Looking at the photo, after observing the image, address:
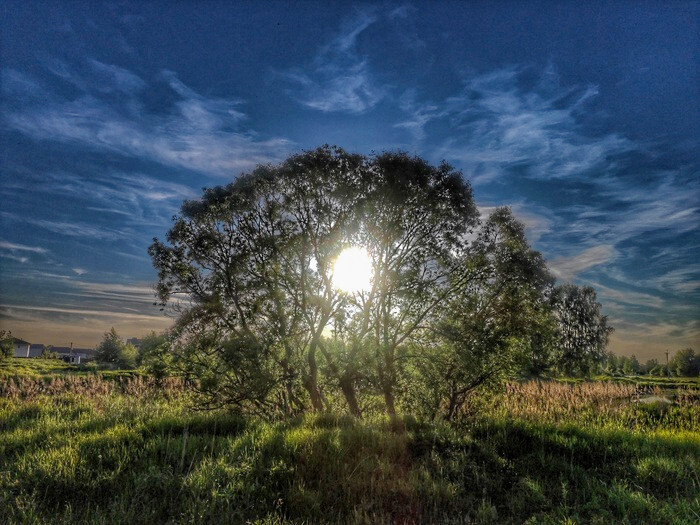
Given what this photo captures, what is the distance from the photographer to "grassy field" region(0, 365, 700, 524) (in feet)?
19.4

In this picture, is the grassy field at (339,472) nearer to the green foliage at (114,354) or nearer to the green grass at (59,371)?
the green grass at (59,371)

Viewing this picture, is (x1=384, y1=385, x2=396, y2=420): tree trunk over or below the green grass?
over

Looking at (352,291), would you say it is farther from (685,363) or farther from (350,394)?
(685,363)

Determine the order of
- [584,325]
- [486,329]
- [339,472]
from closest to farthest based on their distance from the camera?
[339,472] → [486,329] → [584,325]

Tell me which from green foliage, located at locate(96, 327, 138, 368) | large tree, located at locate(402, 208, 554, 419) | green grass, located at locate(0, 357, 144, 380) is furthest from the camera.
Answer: green foliage, located at locate(96, 327, 138, 368)

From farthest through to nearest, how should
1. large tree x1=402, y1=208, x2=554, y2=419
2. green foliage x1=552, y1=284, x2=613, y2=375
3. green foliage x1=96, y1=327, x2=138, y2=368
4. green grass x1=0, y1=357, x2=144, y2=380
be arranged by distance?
green foliage x1=96, y1=327, x2=138, y2=368
green foliage x1=552, y1=284, x2=613, y2=375
green grass x1=0, y1=357, x2=144, y2=380
large tree x1=402, y1=208, x2=554, y2=419

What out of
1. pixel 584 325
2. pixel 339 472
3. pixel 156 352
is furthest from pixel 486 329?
pixel 584 325

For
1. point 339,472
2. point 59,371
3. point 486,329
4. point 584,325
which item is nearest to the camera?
point 339,472

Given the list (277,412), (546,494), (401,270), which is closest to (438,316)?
(401,270)

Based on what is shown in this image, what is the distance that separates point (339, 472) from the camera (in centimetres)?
700

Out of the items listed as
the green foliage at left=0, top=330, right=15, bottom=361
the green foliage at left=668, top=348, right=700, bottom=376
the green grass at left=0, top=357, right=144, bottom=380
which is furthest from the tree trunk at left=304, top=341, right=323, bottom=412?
the green foliage at left=668, top=348, right=700, bottom=376

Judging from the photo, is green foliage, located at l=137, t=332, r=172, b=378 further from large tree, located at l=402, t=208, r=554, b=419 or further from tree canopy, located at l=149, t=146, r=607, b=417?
large tree, located at l=402, t=208, r=554, b=419

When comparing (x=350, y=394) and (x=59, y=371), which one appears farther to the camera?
(x=59, y=371)

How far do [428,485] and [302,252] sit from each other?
8767 mm
